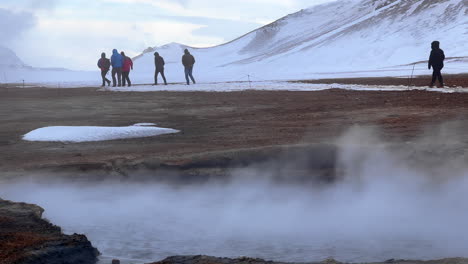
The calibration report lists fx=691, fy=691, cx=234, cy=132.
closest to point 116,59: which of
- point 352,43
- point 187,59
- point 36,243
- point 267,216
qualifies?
point 187,59

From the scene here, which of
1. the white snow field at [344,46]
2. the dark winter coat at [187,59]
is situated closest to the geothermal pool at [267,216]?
the dark winter coat at [187,59]

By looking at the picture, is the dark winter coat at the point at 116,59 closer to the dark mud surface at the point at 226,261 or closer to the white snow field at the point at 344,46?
the dark mud surface at the point at 226,261

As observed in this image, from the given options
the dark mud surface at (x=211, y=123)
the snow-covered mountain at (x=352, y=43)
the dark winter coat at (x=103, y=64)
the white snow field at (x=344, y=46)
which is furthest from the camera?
the snow-covered mountain at (x=352, y=43)

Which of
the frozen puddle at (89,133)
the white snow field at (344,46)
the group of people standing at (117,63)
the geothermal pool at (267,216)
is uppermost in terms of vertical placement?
the white snow field at (344,46)

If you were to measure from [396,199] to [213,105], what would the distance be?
32.8 ft

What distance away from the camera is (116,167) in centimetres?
885

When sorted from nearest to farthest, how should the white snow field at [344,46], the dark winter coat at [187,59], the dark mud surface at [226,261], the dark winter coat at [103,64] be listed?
1. the dark mud surface at [226,261]
2. the dark winter coat at [187,59]
3. the dark winter coat at [103,64]
4. the white snow field at [344,46]

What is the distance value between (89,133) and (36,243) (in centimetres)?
618

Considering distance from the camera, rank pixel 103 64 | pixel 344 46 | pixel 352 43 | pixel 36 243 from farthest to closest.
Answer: pixel 352 43, pixel 344 46, pixel 103 64, pixel 36 243

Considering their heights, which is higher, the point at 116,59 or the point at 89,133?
the point at 116,59

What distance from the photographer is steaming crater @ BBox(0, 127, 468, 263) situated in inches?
243

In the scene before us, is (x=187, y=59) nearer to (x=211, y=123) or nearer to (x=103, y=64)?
(x=103, y=64)

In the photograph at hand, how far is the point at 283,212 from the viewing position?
24.5 ft

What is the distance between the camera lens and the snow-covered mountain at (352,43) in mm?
72000
